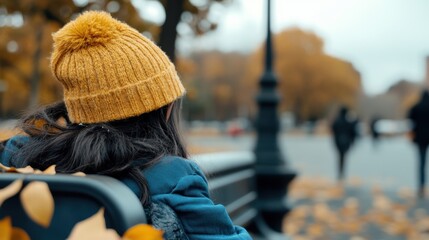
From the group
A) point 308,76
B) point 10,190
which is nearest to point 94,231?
point 10,190

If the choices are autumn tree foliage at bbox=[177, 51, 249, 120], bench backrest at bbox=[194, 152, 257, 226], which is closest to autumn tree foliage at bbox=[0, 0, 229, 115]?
bench backrest at bbox=[194, 152, 257, 226]

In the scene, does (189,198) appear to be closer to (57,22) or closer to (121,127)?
(121,127)

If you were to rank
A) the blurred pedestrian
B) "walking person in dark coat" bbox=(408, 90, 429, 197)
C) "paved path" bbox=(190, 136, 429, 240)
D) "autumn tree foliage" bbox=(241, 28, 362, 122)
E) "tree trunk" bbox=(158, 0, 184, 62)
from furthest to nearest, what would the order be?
"autumn tree foliage" bbox=(241, 28, 362, 122), the blurred pedestrian, "walking person in dark coat" bbox=(408, 90, 429, 197), "tree trunk" bbox=(158, 0, 184, 62), "paved path" bbox=(190, 136, 429, 240)

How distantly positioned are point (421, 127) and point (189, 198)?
10412 mm

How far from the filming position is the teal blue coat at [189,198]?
1.73m

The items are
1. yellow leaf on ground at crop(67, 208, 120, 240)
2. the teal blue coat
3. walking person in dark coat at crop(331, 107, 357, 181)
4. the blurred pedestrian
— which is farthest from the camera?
the blurred pedestrian

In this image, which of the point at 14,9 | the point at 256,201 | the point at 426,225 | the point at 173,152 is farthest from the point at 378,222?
the point at 14,9

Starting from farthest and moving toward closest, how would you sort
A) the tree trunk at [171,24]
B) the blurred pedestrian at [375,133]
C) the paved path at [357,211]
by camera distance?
the blurred pedestrian at [375,133] < the tree trunk at [171,24] < the paved path at [357,211]

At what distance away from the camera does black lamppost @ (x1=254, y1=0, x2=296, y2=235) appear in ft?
19.8

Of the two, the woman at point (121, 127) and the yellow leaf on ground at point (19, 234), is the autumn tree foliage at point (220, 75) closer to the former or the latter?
the woman at point (121, 127)

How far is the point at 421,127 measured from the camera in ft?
37.6

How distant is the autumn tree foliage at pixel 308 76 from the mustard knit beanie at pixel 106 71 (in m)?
66.2

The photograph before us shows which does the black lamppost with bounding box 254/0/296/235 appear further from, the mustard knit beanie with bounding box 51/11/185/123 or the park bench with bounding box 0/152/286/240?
the park bench with bounding box 0/152/286/240

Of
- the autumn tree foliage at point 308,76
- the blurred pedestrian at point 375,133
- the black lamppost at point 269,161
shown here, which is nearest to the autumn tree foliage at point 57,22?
the black lamppost at point 269,161
